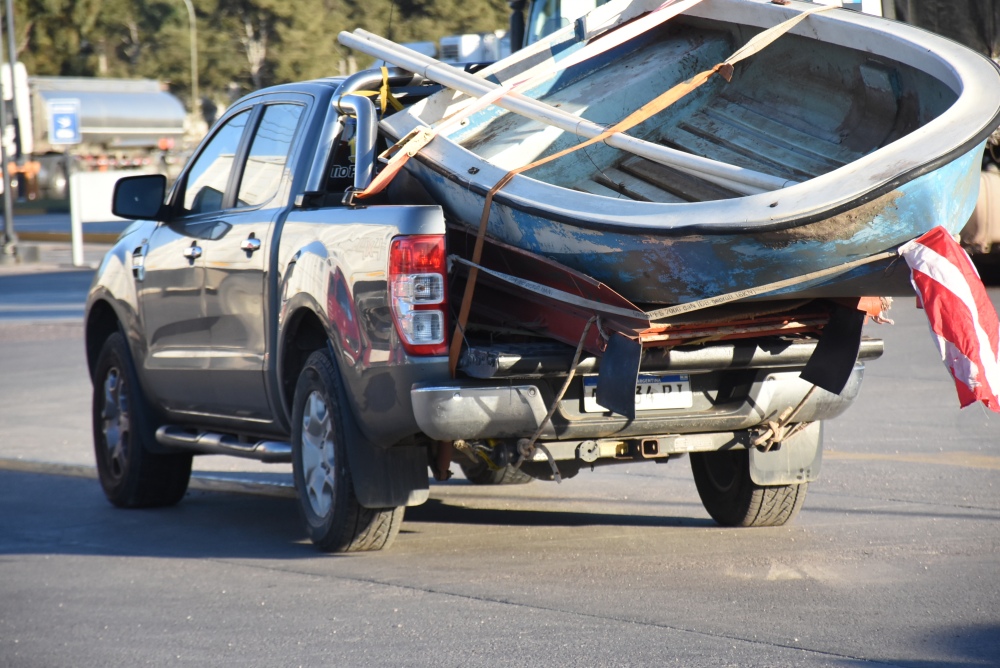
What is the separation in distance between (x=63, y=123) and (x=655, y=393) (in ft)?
79.3

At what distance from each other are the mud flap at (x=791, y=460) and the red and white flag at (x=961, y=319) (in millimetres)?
1692

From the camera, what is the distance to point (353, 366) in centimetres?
630

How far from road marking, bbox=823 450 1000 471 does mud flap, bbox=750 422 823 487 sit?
1778 mm

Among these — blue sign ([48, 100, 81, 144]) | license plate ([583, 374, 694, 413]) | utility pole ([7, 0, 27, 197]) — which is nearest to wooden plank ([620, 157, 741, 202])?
license plate ([583, 374, 694, 413])

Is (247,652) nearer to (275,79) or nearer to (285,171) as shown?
(285,171)

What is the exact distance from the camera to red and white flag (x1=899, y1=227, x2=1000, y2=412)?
16.6 feet

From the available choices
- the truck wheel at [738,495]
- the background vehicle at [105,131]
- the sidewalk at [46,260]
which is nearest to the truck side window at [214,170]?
the truck wheel at [738,495]

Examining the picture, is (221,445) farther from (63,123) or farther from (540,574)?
(63,123)

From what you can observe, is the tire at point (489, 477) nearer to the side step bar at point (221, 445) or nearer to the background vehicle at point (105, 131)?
the side step bar at point (221, 445)

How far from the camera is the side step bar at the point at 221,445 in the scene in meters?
7.12

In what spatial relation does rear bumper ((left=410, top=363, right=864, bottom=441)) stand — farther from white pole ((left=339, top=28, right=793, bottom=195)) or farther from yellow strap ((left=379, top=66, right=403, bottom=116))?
yellow strap ((left=379, top=66, right=403, bottom=116))

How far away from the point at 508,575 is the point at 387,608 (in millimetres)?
690

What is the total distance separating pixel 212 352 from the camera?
755cm

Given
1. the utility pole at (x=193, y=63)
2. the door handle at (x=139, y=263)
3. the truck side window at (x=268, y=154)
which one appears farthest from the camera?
the utility pole at (x=193, y=63)
